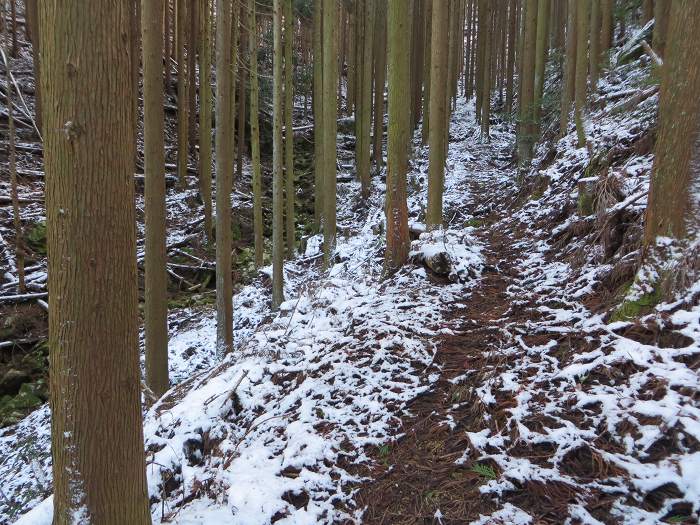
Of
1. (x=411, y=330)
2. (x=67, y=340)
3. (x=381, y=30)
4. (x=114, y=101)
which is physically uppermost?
(x=381, y=30)

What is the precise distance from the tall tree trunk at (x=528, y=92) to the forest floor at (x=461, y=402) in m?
5.08

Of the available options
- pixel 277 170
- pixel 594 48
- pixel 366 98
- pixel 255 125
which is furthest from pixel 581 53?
pixel 255 125

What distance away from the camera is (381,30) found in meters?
14.5

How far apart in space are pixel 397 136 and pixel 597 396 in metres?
3.83

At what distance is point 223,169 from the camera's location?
644 centimetres

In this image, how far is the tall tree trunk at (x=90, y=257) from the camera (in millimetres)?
1621

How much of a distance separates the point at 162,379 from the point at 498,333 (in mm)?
4104

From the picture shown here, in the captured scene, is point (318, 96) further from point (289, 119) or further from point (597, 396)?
point (597, 396)

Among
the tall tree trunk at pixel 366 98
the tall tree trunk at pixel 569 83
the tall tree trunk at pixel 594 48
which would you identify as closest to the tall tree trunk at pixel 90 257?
the tall tree trunk at pixel 569 83

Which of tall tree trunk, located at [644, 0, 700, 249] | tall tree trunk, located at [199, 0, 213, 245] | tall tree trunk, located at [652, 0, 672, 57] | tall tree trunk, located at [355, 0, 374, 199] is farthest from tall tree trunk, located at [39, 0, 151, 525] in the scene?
tall tree trunk, located at [355, 0, 374, 199]

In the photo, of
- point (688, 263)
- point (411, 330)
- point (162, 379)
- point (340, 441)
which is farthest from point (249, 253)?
point (688, 263)

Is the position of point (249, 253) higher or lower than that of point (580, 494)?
higher

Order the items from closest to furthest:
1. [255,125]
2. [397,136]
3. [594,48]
→ [397,136] → [255,125] → [594,48]

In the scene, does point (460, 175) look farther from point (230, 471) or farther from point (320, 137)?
point (230, 471)
